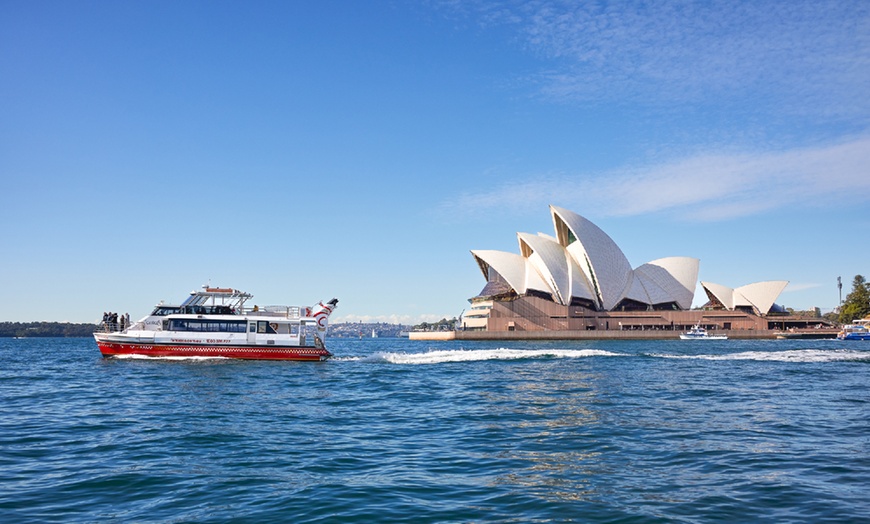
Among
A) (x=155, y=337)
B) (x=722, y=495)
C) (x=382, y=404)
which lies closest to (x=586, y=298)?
(x=155, y=337)

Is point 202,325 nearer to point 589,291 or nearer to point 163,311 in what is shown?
point 163,311

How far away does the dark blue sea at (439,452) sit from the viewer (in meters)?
7.55

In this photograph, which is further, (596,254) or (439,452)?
(596,254)

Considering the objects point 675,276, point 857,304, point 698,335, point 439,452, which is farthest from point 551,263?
point 439,452

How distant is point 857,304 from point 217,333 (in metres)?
119

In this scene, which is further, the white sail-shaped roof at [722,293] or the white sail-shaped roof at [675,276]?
the white sail-shaped roof at [722,293]

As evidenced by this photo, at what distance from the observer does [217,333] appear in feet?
109

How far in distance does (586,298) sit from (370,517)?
92.2 m

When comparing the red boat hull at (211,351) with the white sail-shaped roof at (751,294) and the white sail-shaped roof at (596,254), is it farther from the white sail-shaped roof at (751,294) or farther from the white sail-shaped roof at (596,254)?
the white sail-shaped roof at (751,294)

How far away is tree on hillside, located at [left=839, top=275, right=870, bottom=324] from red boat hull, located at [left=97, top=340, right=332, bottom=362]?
111 metres

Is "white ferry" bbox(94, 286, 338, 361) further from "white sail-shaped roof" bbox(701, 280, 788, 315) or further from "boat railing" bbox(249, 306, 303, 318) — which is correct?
"white sail-shaped roof" bbox(701, 280, 788, 315)

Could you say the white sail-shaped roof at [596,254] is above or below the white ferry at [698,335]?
above

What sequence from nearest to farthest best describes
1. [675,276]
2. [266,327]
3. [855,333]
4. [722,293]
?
[266,327], [855,333], [675,276], [722,293]

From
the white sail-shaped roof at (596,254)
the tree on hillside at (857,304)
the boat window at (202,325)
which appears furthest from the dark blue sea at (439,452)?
the tree on hillside at (857,304)
